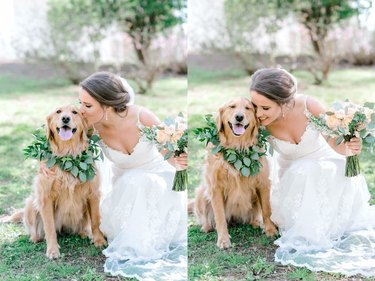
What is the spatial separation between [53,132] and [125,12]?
4.23m

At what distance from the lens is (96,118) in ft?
13.2

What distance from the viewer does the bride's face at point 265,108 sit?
3.95 metres

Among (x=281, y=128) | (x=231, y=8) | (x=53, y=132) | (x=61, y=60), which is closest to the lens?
(x=53, y=132)

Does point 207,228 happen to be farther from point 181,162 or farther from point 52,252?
point 52,252

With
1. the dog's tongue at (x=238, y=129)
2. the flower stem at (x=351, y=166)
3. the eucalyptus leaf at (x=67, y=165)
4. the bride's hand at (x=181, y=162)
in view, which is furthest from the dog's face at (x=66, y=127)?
the flower stem at (x=351, y=166)

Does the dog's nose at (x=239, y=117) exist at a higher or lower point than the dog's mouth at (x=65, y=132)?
higher

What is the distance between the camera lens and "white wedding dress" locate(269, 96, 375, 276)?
4.00m

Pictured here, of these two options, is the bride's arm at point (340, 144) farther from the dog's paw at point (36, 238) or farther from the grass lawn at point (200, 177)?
the dog's paw at point (36, 238)

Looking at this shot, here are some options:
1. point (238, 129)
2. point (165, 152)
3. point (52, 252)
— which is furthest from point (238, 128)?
point (52, 252)

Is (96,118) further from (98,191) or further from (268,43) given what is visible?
(268,43)

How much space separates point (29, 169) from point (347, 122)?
3.05 meters

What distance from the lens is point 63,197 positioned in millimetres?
4000

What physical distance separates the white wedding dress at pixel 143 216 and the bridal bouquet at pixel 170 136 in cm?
9

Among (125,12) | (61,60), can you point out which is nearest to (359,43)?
(125,12)
